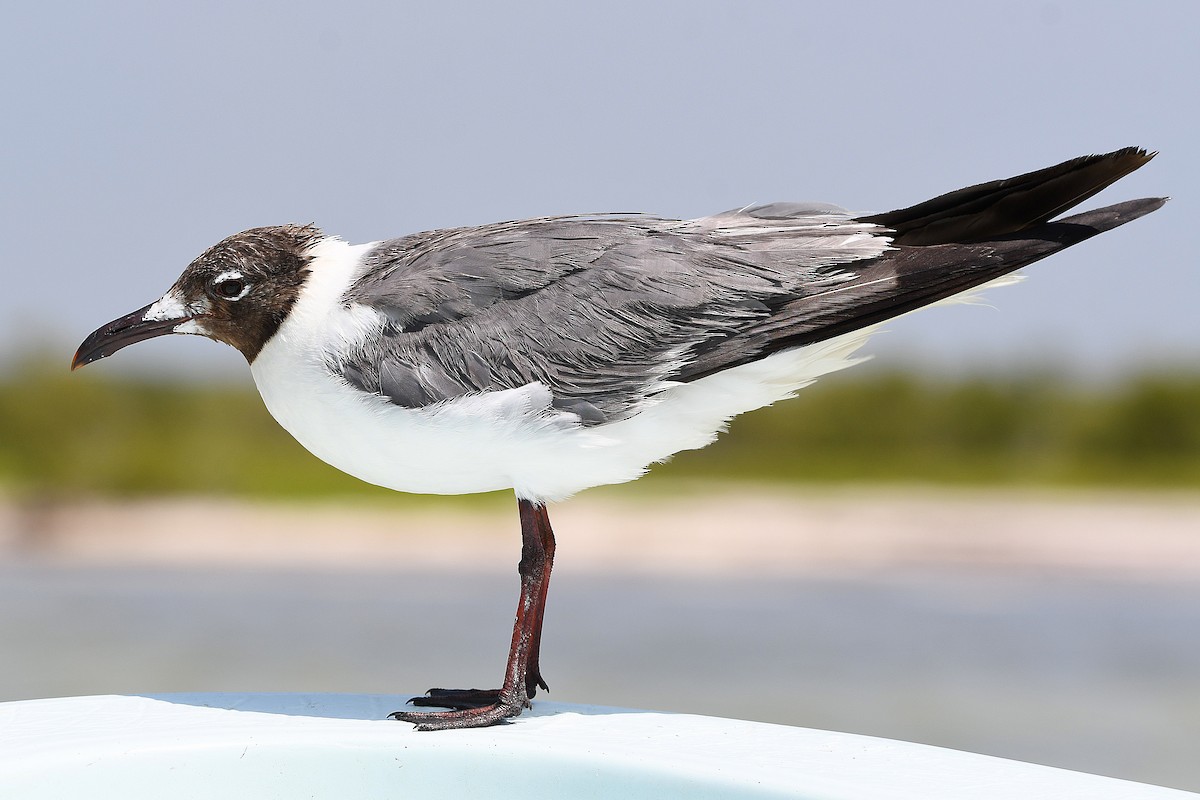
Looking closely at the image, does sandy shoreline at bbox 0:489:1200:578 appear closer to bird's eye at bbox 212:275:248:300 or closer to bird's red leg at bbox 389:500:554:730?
bird's red leg at bbox 389:500:554:730

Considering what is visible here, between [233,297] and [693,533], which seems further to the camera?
[693,533]

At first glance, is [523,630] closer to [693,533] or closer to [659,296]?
[659,296]

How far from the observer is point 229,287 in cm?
241

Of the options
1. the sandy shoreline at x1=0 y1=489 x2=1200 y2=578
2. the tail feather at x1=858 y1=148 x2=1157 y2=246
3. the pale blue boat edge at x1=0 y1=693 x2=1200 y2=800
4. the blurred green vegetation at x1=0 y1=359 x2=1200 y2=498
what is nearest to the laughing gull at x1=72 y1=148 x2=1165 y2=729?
the tail feather at x1=858 y1=148 x2=1157 y2=246

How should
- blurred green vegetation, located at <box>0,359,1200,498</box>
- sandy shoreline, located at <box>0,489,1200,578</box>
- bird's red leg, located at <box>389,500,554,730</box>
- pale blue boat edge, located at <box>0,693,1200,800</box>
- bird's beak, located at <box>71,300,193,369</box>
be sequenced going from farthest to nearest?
blurred green vegetation, located at <box>0,359,1200,498</box> < sandy shoreline, located at <box>0,489,1200,578</box> < bird's beak, located at <box>71,300,193,369</box> < bird's red leg, located at <box>389,500,554,730</box> < pale blue boat edge, located at <box>0,693,1200,800</box>

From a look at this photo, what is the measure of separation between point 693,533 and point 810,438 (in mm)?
3243

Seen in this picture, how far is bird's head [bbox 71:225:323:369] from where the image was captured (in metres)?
2.40

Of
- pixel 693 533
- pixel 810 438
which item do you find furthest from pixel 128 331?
pixel 810 438

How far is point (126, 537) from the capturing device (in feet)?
43.8

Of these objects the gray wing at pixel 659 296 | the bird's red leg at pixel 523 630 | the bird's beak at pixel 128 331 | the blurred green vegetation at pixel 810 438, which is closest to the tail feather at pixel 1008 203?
the gray wing at pixel 659 296

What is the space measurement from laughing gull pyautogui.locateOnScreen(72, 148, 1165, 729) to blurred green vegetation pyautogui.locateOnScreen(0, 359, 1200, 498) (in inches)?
490

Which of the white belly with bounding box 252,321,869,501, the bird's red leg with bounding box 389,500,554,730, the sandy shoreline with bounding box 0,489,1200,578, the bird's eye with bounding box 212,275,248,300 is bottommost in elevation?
the sandy shoreline with bounding box 0,489,1200,578

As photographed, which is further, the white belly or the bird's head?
the bird's head

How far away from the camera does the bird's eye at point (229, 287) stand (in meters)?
2.40
